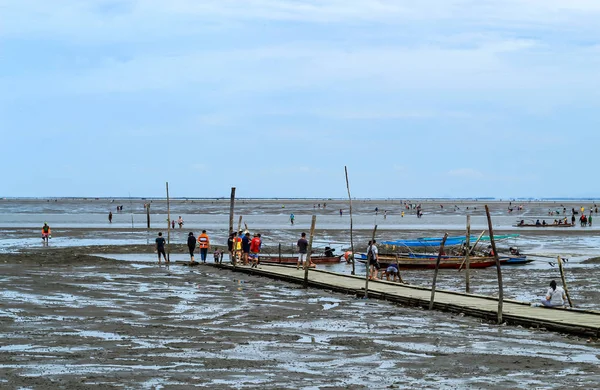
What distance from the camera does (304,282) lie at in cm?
2972

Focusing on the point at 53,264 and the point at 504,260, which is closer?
the point at 53,264

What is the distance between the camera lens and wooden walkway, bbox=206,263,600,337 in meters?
18.6

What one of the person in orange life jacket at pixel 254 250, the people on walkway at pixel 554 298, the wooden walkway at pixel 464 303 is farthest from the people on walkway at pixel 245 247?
the people on walkway at pixel 554 298

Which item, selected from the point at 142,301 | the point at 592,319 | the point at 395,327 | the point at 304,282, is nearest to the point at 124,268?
the point at 304,282

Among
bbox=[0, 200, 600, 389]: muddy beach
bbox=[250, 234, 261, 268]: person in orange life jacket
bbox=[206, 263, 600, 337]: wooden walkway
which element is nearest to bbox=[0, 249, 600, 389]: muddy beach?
bbox=[0, 200, 600, 389]: muddy beach

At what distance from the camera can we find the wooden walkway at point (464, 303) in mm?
18641

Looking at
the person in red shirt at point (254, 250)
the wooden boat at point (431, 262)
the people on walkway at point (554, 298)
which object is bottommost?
the wooden boat at point (431, 262)

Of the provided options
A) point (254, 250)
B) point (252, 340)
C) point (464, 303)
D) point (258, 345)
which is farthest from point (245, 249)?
point (258, 345)

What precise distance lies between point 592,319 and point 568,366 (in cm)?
482

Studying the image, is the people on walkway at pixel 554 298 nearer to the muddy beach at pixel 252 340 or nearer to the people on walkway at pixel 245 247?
the muddy beach at pixel 252 340

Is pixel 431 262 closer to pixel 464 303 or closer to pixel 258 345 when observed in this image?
Answer: pixel 464 303

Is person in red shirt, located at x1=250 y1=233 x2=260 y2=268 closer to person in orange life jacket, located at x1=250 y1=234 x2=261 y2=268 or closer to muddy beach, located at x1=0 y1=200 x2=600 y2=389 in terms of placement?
person in orange life jacket, located at x1=250 y1=234 x2=261 y2=268

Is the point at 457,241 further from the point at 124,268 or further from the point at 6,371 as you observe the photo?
the point at 6,371

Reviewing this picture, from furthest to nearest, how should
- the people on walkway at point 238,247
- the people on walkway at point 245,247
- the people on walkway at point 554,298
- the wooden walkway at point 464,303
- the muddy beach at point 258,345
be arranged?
1. the people on walkway at point 238,247
2. the people on walkway at point 245,247
3. the people on walkway at point 554,298
4. the wooden walkway at point 464,303
5. the muddy beach at point 258,345
